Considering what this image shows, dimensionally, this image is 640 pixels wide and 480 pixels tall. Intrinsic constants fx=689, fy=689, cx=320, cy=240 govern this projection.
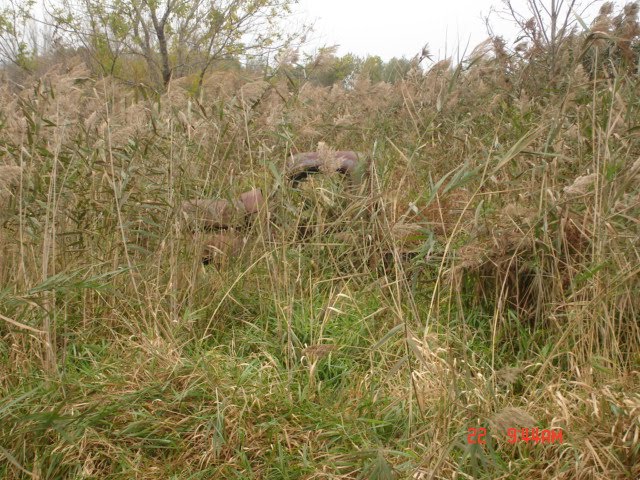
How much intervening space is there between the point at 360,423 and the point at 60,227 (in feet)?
5.53

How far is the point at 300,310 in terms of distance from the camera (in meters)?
3.12

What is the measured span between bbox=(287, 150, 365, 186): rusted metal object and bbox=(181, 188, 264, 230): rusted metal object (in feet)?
0.70

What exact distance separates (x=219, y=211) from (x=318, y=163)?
57cm

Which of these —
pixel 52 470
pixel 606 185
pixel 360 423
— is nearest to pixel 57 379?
pixel 52 470

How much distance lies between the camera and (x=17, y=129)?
9.27 ft

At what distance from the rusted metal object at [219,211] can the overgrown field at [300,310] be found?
0.21 ft

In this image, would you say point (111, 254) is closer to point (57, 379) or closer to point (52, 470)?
point (57, 379)

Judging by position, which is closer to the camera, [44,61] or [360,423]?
[360,423]
